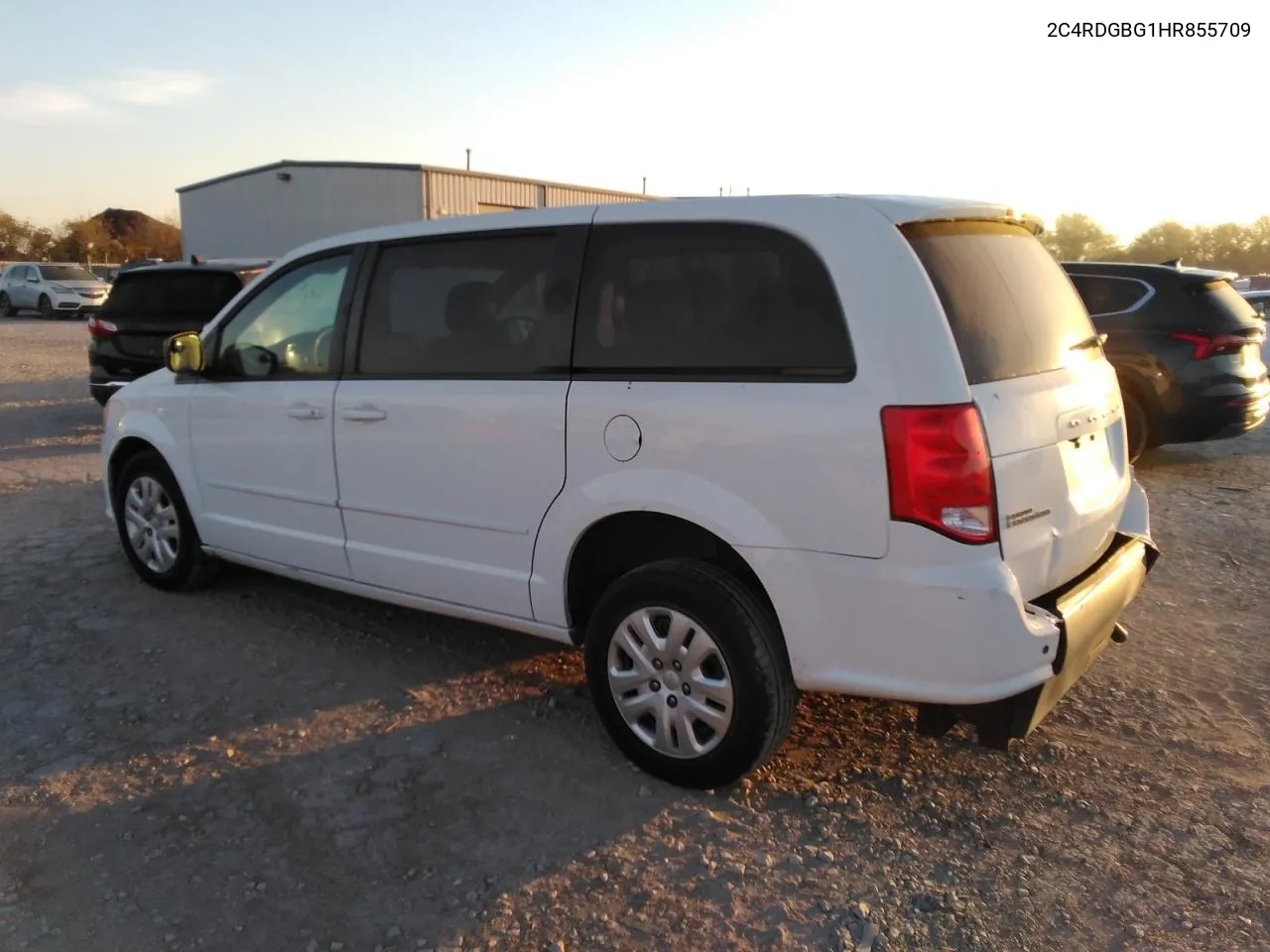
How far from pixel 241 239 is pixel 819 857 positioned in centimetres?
3521

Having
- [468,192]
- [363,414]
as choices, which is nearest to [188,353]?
[363,414]

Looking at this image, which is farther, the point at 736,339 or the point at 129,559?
the point at 129,559

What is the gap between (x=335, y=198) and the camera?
30562 mm

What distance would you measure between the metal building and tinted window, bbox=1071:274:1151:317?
20.6m

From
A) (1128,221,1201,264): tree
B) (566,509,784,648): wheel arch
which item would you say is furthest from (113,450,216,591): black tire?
(1128,221,1201,264): tree

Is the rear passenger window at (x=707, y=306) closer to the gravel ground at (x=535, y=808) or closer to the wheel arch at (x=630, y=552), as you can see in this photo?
the wheel arch at (x=630, y=552)

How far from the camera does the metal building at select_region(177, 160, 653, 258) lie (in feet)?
97.3

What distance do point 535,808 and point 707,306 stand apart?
66.3 inches

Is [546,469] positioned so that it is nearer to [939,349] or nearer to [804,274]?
[804,274]

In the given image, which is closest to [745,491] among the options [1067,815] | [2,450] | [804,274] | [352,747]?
[804,274]

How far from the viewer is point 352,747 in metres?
3.63

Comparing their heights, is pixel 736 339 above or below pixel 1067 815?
above

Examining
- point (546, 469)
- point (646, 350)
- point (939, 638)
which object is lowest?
point (939, 638)

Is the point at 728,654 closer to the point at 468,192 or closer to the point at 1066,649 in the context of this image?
the point at 1066,649
